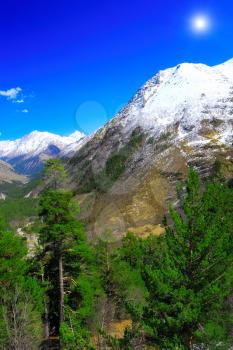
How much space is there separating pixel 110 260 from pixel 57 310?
657 inches

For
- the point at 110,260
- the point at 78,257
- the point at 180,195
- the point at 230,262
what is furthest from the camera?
the point at 110,260

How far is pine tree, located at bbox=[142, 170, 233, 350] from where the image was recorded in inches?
921

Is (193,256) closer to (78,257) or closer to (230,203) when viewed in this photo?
(78,257)

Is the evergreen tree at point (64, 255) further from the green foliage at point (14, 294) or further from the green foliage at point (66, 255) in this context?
the green foliage at point (14, 294)

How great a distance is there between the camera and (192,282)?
79.7 ft

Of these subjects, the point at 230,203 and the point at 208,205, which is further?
the point at 230,203

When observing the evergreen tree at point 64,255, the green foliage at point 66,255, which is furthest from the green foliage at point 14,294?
the green foliage at point 66,255

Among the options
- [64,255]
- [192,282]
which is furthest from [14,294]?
[192,282]

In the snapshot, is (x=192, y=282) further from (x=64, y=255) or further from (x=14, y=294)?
(x=64, y=255)

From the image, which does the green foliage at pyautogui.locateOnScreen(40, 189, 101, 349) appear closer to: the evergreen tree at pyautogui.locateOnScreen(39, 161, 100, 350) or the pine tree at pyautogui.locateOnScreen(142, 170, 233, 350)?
the evergreen tree at pyautogui.locateOnScreen(39, 161, 100, 350)

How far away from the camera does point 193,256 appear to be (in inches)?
949

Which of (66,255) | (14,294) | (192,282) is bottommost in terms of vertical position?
(192,282)

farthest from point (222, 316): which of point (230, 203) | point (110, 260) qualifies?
point (110, 260)

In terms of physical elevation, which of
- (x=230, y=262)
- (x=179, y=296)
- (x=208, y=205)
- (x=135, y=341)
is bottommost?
(x=135, y=341)
